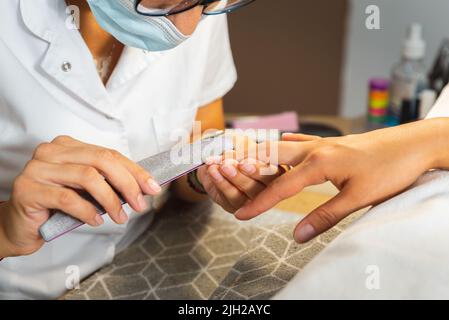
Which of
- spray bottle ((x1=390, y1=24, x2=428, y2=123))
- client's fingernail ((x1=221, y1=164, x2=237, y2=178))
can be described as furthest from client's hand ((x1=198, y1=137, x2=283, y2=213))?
spray bottle ((x1=390, y1=24, x2=428, y2=123))

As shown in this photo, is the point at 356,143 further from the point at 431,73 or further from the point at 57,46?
the point at 431,73

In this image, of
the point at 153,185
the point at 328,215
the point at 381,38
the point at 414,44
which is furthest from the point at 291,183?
the point at 381,38

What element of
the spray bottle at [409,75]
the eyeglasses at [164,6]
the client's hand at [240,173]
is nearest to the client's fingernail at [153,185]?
the client's hand at [240,173]

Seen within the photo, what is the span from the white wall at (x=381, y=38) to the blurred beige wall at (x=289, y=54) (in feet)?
0.11

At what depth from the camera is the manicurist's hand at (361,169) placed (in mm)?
640

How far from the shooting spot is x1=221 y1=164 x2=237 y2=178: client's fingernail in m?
0.72

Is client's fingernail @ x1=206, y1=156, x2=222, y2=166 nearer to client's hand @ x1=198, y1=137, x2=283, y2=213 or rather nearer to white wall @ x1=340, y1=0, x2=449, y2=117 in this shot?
client's hand @ x1=198, y1=137, x2=283, y2=213

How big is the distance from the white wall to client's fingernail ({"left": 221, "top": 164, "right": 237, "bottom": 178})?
1.01 meters

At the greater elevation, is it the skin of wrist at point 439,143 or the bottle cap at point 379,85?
the skin of wrist at point 439,143

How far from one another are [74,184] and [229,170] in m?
0.20

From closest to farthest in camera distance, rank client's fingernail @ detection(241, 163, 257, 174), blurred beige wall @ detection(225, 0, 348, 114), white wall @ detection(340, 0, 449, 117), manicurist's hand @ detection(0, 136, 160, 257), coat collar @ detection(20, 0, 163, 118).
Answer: manicurist's hand @ detection(0, 136, 160, 257) < client's fingernail @ detection(241, 163, 257, 174) < coat collar @ detection(20, 0, 163, 118) < white wall @ detection(340, 0, 449, 117) < blurred beige wall @ detection(225, 0, 348, 114)

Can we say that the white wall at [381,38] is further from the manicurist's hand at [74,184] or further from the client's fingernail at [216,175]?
the manicurist's hand at [74,184]

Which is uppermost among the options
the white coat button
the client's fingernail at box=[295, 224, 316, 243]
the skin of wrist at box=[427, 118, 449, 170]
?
the white coat button
